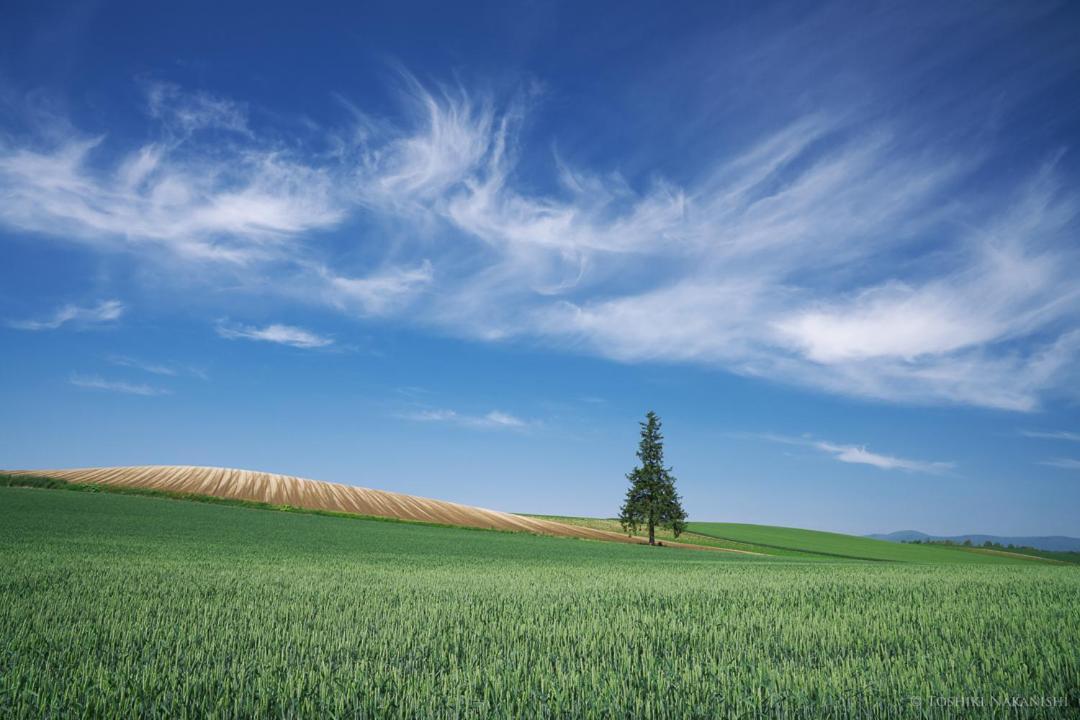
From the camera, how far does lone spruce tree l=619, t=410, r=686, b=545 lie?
190ft

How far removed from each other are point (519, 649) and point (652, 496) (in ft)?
188

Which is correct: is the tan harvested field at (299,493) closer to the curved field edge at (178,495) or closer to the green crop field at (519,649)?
the curved field edge at (178,495)

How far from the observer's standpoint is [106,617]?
568 centimetres

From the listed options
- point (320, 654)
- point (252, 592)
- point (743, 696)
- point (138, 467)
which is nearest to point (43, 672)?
point (320, 654)

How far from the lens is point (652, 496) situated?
59219 millimetres

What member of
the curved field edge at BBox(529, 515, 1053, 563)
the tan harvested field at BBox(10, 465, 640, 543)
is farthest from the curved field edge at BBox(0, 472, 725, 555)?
the curved field edge at BBox(529, 515, 1053, 563)

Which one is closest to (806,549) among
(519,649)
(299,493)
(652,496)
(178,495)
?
(652,496)

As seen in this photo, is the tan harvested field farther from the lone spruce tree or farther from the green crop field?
the green crop field

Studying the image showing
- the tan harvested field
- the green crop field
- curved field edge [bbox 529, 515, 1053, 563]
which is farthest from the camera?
curved field edge [bbox 529, 515, 1053, 563]

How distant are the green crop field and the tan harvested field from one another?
52.2 metres

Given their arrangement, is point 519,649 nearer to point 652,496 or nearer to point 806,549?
point 652,496

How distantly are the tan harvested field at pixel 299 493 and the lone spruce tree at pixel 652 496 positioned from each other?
9.81 feet

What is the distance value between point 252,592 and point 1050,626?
954 centimetres

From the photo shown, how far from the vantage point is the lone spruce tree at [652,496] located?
190 ft
